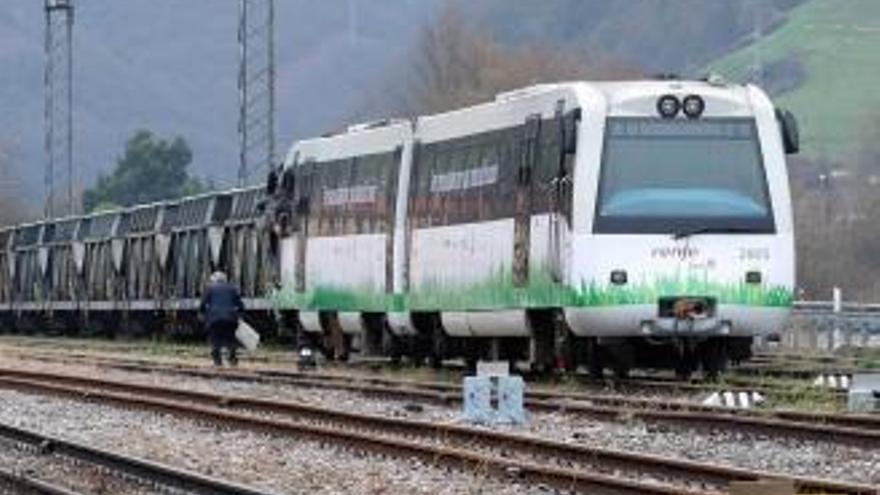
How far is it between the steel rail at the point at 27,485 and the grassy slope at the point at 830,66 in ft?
357

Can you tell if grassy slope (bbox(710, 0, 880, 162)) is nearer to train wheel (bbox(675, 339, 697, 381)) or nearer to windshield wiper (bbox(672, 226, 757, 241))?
train wheel (bbox(675, 339, 697, 381))

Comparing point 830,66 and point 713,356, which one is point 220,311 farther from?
point 830,66

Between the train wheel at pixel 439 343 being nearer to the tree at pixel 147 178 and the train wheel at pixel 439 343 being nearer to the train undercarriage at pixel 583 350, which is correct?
the train undercarriage at pixel 583 350

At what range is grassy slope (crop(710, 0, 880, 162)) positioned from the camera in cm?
13338

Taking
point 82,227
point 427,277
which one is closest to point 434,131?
point 427,277

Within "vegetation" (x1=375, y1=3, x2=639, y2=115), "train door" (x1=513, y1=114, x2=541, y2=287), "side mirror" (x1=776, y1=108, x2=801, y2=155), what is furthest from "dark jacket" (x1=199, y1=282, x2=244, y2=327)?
"vegetation" (x1=375, y1=3, x2=639, y2=115)

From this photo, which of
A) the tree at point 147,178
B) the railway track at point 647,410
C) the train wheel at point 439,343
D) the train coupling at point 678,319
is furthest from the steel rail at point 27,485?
the tree at point 147,178

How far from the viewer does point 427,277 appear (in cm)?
3034

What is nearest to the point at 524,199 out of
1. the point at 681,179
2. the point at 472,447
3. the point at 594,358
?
the point at 594,358

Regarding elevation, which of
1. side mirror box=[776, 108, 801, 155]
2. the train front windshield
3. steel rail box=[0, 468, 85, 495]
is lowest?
steel rail box=[0, 468, 85, 495]

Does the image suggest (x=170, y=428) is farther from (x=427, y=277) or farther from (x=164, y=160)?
(x=164, y=160)

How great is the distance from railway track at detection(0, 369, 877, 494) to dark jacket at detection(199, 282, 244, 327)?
7.44m

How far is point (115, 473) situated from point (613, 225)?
8.59 m

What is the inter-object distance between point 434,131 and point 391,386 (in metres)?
4.41
